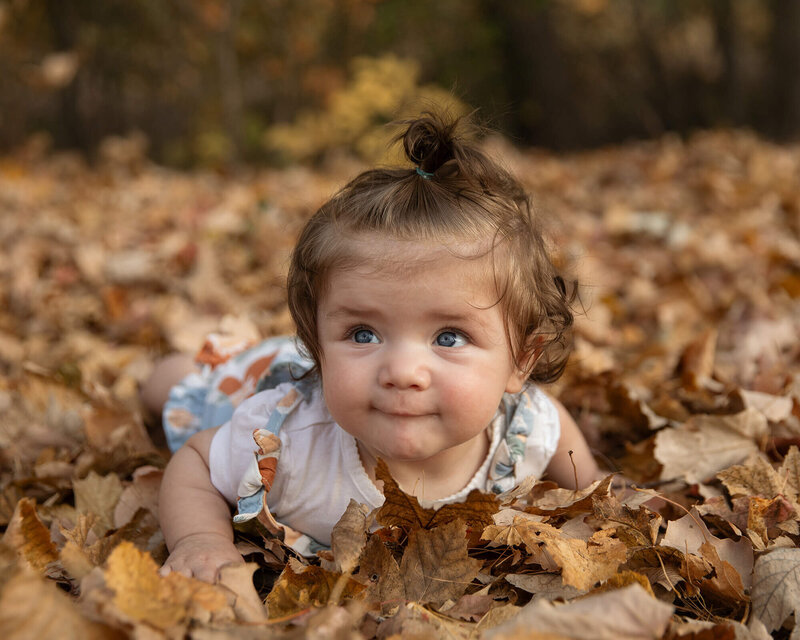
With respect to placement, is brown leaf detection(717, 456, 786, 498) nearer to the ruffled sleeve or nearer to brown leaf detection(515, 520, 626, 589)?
brown leaf detection(515, 520, 626, 589)

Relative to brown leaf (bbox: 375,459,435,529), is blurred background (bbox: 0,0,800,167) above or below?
below

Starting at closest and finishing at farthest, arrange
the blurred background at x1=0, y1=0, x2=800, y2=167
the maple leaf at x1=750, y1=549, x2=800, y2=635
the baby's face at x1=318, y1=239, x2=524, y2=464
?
the maple leaf at x1=750, y1=549, x2=800, y2=635, the baby's face at x1=318, y1=239, x2=524, y2=464, the blurred background at x1=0, y1=0, x2=800, y2=167

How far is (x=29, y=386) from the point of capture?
8.29 feet

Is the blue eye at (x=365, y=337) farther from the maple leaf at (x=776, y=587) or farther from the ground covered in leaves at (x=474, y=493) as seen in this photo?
the maple leaf at (x=776, y=587)

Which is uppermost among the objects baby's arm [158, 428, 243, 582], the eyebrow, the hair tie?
the hair tie

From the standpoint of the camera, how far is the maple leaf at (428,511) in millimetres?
1512

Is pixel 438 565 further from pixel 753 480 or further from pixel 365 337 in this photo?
pixel 753 480

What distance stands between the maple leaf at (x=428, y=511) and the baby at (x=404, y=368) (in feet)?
0.27

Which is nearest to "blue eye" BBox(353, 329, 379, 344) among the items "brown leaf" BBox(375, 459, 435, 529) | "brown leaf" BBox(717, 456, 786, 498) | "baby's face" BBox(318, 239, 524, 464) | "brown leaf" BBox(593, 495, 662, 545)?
"baby's face" BBox(318, 239, 524, 464)

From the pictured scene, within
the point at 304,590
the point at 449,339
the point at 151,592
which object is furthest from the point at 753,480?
the point at 151,592

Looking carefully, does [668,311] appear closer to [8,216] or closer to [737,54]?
[8,216]

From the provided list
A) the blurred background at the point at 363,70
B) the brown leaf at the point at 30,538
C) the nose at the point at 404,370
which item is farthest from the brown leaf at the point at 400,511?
the blurred background at the point at 363,70

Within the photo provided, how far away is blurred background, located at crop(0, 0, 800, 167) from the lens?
392 inches

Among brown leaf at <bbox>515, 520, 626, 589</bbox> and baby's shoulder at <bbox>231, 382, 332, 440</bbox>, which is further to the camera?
baby's shoulder at <bbox>231, 382, 332, 440</bbox>
